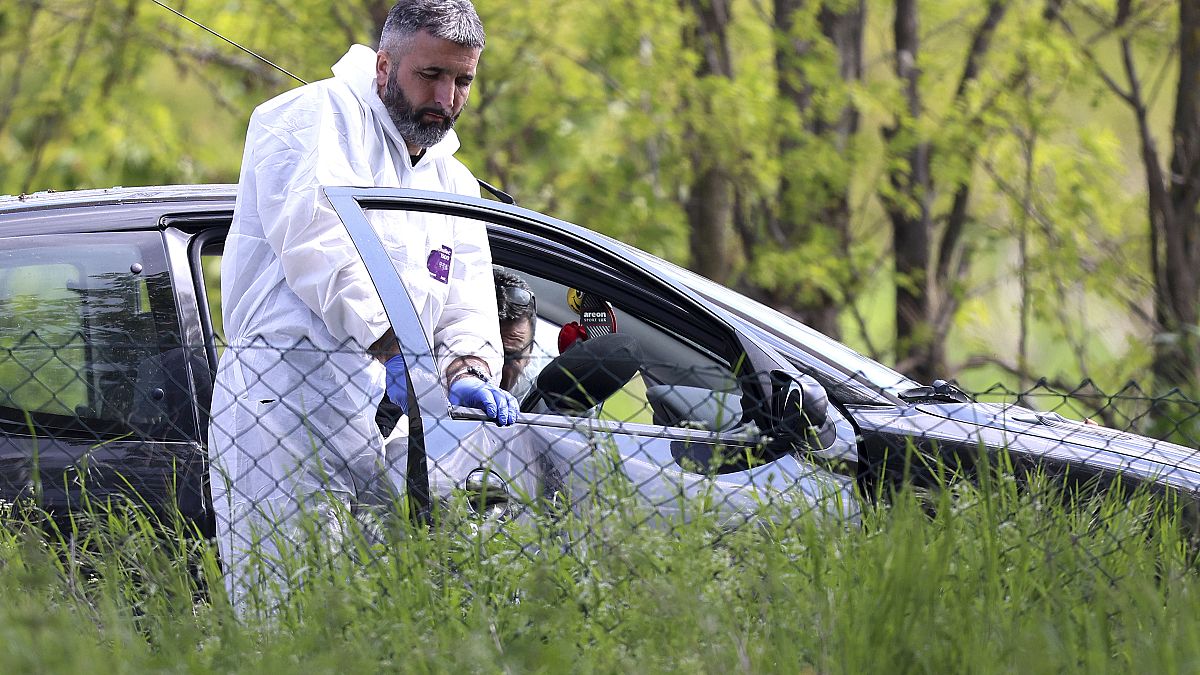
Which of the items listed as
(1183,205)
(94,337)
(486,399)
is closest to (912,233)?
(1183,205)

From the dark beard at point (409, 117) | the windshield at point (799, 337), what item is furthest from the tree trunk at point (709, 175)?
the dark beard at point (409, 117)

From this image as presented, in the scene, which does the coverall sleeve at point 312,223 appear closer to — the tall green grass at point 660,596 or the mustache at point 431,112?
the mustache at point 431,112

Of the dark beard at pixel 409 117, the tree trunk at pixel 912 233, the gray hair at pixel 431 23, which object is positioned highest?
the gray hair at pixel 431 23

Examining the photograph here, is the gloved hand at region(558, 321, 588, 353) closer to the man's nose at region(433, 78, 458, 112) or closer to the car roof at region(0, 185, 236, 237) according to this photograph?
the man's nose at region(433, 78, 458, 112)

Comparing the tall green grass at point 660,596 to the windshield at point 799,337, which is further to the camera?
the windshield at point 799,337

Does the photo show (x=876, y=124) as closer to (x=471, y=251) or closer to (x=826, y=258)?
(x=826, y=258)

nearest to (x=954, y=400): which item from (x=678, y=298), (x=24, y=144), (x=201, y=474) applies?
(x=678, y=298)

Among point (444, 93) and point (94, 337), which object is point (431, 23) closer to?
point (444, 93)

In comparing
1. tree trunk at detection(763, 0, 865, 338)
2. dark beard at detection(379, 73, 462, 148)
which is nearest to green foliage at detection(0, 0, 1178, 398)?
tree trunk at detection(763, 0, 865, 338)

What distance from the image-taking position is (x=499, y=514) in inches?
116

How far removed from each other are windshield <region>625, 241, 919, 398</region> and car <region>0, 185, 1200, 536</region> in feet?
0.38

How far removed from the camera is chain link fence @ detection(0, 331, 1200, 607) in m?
2.89

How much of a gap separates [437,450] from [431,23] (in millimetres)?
1142

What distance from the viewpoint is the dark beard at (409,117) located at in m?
3.31
